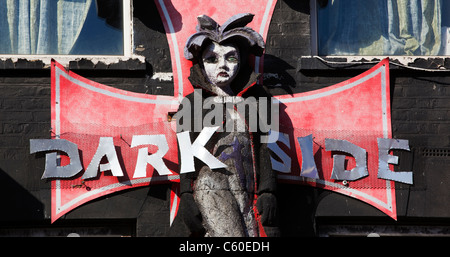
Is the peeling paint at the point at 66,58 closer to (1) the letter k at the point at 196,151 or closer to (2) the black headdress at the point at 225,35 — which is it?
(2) the black headdress at the point at 225,35

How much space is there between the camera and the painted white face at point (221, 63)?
11.4 meters

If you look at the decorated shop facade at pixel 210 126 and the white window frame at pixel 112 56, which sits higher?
the white window frame at pixel 112 56

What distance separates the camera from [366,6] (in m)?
12.5

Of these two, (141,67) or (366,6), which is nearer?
(141,67)

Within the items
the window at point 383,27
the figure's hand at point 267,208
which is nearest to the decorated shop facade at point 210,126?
the figure's hand at point 267,208

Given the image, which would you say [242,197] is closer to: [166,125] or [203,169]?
[203,169]

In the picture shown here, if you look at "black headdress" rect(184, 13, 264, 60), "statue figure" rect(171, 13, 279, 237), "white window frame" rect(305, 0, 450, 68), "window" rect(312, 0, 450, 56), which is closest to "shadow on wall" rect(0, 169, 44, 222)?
"statue figure" rect(171, 13, 279, 237)

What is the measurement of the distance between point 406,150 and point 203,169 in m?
2.32

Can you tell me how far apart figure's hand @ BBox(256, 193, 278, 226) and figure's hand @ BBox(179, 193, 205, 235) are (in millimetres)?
623

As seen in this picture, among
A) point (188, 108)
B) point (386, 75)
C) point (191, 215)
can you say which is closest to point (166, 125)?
point (188, 108)

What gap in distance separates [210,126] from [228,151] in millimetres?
332

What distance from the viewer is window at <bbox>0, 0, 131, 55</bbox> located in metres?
12.0

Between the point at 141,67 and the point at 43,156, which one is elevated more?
the point at 141,67

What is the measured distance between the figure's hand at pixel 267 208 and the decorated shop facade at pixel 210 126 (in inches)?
0.5
